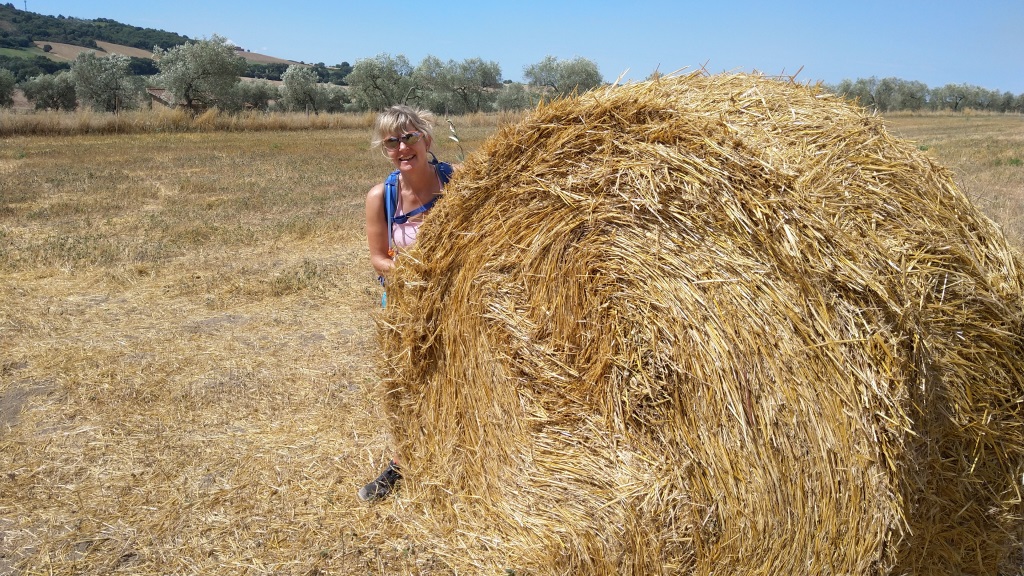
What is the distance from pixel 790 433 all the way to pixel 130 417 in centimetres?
410

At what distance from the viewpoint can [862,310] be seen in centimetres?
218

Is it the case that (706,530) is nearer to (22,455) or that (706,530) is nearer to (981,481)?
(981,481)

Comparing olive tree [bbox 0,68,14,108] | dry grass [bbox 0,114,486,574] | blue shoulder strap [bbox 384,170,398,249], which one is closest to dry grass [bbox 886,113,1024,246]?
blue shoulder strap [bbox 384,170,398,249]

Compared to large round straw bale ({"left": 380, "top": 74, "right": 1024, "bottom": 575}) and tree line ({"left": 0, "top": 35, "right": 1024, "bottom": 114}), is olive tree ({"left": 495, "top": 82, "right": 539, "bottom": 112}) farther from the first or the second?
large round straw bale ({"left": 380, "top": 74, "right": 1024, "bottom": 575})

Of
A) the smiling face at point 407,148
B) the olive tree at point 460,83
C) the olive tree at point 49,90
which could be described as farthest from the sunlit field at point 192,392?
the olive tree at point 460,83

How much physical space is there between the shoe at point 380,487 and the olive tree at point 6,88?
4907 centimetres

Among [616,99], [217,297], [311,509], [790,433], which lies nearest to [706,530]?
[790,433]

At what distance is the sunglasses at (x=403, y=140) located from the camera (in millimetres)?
3496

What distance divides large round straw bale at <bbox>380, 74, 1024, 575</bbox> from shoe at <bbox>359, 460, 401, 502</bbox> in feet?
2.14

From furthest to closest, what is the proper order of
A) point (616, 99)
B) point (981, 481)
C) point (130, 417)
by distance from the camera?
point (130, 417), point (616, 99), point (981, 481)

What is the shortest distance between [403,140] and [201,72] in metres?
45.1

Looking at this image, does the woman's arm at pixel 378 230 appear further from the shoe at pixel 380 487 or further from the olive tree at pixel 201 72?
the olive tree at pixel 201 72

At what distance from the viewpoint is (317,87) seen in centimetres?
5438

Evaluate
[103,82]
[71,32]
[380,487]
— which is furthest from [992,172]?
[71,32]
